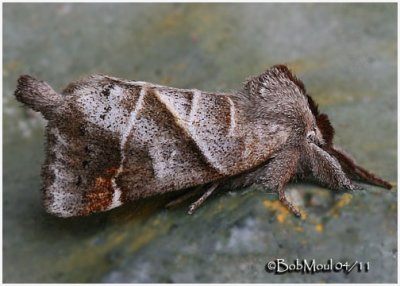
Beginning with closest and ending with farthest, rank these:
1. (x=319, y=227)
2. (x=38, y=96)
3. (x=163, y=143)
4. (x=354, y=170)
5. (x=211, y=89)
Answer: (x=319, y=227) → (x=163, y=143) → (x=38, y=96) → (x=354, y=170) → (x=211, y=89)

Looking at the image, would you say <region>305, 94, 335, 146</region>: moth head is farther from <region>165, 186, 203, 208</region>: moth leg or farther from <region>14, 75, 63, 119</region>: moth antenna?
<region>14, 75, 63, 119</region>: moth antenna

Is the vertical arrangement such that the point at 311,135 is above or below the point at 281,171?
above

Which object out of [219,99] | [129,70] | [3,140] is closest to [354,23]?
[129,70]

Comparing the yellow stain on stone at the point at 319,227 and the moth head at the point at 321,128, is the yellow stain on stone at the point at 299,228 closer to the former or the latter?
the yellow stain on stone at the point at 319,227

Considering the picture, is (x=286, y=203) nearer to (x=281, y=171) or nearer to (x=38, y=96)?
(x=281, y=171)

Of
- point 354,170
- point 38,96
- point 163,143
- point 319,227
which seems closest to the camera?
point 319,227

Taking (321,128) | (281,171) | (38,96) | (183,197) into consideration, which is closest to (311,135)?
(321,128)
